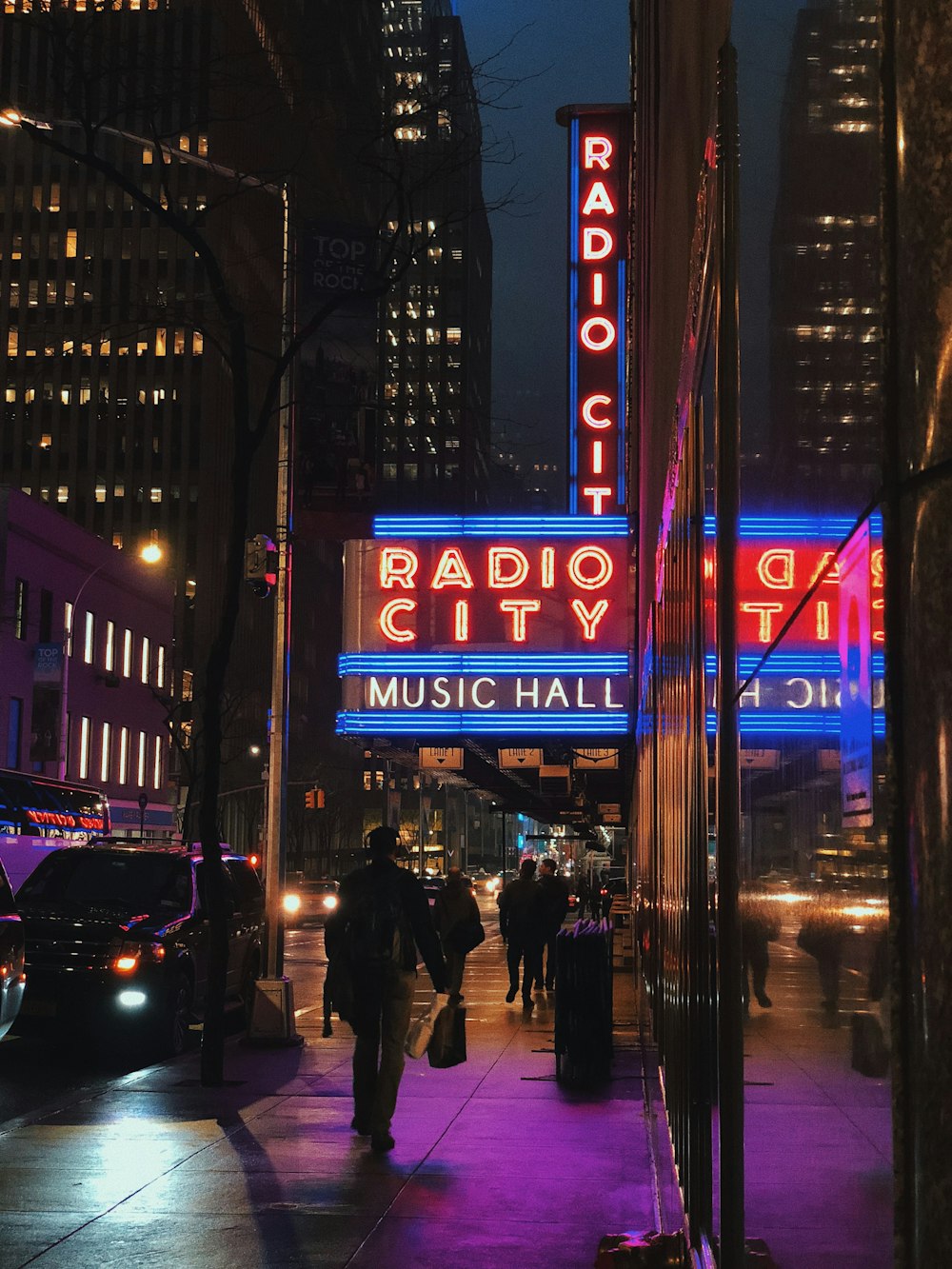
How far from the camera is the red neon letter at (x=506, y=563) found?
24.9m

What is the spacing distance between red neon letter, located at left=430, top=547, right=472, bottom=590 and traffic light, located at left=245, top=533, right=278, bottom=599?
827 centimetres

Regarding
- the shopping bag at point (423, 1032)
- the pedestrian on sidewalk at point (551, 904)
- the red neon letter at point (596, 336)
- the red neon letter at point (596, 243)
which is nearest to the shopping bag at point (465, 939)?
the shopping bag at point (423, 1032)

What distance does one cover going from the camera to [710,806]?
4.36 m

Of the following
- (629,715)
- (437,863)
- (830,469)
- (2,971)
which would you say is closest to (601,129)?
(629,715)

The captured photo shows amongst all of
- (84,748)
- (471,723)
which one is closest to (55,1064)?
(471,723)

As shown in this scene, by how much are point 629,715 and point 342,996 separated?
14.8m

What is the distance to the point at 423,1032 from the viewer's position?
1002 cm

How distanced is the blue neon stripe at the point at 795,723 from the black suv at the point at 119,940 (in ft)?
39.3

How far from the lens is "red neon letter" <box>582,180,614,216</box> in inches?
1163

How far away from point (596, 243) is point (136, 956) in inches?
698

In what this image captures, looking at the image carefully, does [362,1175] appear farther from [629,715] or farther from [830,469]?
[629,715]

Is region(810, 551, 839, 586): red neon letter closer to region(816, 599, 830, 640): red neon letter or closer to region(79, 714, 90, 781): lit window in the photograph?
region(816, 599, 830, 640): red neon letter

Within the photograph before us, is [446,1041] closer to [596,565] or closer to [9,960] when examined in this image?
[9,960]

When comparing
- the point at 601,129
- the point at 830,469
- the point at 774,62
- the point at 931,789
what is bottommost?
the point at 931,789
